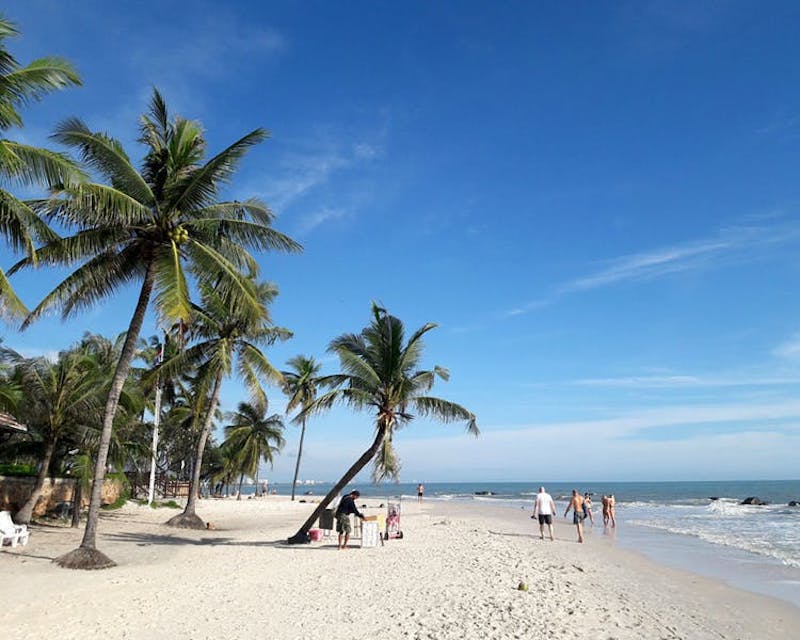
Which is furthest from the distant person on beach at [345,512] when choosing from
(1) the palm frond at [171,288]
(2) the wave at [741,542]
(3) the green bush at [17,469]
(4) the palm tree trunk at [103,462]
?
(3) the green bush at [17,469]

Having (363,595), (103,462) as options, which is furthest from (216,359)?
(363,595)

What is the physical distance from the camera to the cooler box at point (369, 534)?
586 inches

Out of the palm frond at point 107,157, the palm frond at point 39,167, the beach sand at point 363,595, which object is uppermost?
the palm frond at point 107,157

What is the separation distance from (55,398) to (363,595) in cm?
1274

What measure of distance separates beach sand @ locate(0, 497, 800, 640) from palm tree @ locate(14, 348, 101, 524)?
2.63m

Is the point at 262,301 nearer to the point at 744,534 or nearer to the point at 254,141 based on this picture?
the point at 254,141

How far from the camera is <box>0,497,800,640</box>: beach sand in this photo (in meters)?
7.57

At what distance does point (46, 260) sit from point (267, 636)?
9045 mm

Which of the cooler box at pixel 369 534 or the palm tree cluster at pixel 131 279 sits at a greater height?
the palm tree cluster at pixel 131 279

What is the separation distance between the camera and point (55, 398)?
17.3 meters

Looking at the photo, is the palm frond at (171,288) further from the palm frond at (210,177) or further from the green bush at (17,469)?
the green bush at (17,469)

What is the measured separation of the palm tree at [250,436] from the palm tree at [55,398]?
2486 cm

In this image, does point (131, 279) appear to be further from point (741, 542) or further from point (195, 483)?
point (741, 542)

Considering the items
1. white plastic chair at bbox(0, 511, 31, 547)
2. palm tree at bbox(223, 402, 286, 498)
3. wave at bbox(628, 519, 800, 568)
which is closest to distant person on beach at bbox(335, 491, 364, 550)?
white plastic chair at bbox(0, 511, 31, 547)
